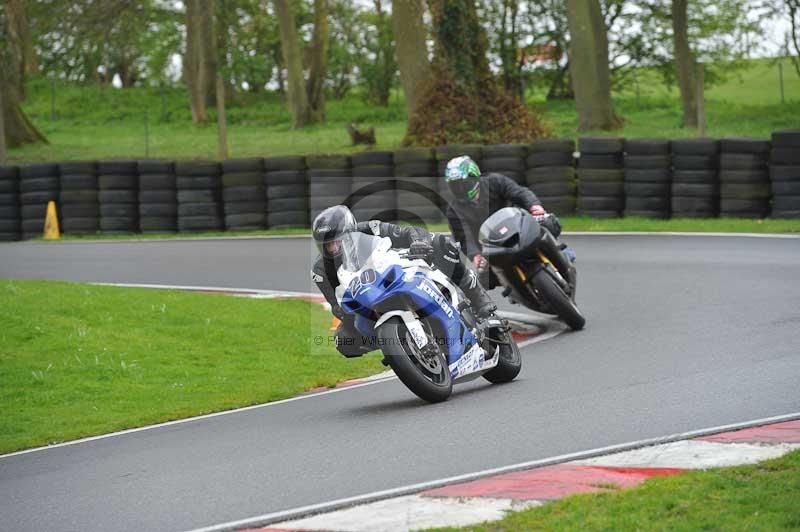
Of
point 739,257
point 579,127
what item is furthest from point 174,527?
point 579,127

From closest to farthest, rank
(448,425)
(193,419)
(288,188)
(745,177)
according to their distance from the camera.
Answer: (448,425) < (193,419) < (745,177) < (288,188)

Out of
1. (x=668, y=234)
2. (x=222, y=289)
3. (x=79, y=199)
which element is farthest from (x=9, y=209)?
(x=668, y=234)

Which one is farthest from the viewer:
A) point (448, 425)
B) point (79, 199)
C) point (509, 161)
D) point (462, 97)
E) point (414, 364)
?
point (462, 97)

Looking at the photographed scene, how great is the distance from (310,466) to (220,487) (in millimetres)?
553

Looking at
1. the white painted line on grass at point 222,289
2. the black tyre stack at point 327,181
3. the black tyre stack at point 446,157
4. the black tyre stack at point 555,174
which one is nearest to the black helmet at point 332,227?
the white painted line on grass at point 222,289

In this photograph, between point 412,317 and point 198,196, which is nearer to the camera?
point 412,317

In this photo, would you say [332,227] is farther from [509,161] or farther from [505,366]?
[509,161]

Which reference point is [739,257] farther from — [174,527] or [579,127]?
[579,127]

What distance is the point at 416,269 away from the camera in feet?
29.2

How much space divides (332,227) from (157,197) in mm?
15196

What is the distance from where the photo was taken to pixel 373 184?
2208 cm

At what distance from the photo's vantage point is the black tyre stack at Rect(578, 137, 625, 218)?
2038cm

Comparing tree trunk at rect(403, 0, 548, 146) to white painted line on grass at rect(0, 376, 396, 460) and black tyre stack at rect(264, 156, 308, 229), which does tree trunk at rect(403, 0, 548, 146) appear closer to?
black tyre stack at rect(264, 156, 308, 229)

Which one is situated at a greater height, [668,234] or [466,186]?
[466,186]
